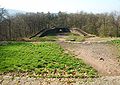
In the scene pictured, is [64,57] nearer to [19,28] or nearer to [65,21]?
[19,28]

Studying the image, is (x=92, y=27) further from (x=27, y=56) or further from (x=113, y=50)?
(x=27, y=56)

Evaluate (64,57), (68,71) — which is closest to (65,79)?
(68,71)

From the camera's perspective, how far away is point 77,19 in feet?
195

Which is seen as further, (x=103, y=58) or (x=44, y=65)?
(x=103, y=58)

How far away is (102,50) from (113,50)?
2.70 feet

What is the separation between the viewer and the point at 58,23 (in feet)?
198

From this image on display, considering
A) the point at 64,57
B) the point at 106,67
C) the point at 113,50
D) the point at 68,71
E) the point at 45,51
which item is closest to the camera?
the point at 68,71

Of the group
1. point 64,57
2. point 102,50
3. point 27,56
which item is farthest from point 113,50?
point 27,56

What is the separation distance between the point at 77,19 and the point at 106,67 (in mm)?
47731

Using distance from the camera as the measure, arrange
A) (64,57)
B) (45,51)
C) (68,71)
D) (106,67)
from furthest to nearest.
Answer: (45,51) → (64,57) → (106,67) → (68,71)

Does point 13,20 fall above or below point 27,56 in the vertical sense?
above

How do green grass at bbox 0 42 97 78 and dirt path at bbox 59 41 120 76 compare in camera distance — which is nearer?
green grass at bbox 0 42 97 78

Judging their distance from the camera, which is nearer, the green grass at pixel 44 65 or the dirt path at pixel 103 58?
the green grass at pixel 44 65

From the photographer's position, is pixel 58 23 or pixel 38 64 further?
pixel 58 23
